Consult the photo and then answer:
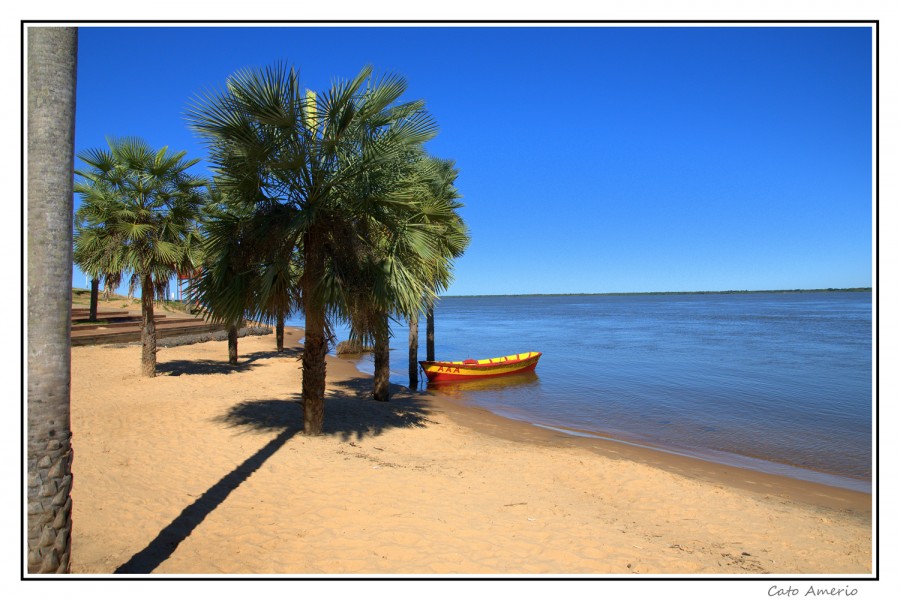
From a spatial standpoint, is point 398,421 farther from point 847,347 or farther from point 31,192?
point 847,347

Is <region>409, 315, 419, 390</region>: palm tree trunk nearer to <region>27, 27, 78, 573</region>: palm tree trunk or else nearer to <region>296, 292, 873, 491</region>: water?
<region>296, 292, 873, 491</region>: water

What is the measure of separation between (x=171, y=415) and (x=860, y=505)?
12757 mm

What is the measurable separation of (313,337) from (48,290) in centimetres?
559

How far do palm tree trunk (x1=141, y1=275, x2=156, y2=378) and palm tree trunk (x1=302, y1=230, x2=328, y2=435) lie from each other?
733 cm

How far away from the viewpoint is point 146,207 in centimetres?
1352

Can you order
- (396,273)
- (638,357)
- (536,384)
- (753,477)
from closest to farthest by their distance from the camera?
(396,273), (753,477), (536,384), (638,357)

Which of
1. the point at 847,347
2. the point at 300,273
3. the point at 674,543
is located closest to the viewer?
the point at 674,543

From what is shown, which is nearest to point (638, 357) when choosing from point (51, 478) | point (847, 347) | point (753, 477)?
point (847, 347)

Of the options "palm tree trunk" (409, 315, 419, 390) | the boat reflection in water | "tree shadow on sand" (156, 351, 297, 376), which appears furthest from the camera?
the boat reflection in water

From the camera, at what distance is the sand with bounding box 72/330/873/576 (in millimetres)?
5008

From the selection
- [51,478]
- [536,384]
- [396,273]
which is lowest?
[536,384]

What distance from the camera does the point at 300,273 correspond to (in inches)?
361

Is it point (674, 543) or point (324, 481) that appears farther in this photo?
point (324, 481)

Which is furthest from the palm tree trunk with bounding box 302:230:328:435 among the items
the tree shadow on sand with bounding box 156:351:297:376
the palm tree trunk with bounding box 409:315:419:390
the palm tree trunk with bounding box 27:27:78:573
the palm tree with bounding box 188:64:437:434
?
the palm tree trunk with bounding box 409:315:419:390
